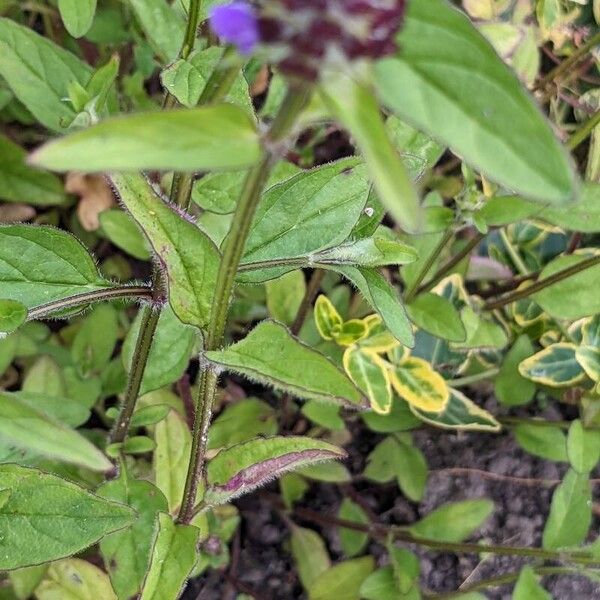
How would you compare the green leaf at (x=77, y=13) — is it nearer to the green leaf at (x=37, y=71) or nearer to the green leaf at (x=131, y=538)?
the green leaf at (x=37, y=71)

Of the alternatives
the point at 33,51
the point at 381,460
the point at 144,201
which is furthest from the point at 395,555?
the point at 33,51

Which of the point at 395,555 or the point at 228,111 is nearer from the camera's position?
the point at 228,111

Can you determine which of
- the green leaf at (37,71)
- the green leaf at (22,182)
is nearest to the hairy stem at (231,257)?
the green leaf at (37,71)

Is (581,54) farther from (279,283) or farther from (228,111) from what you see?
(228,111)

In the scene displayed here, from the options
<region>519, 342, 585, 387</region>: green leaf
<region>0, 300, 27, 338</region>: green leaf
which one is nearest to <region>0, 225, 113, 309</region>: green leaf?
<region>0, 300, 27, 338</region>: green leaf

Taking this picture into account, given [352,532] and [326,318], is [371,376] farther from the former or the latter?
[352,532]

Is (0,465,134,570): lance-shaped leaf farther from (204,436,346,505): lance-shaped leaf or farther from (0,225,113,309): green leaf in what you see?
(0,225,113,309): green leaf
